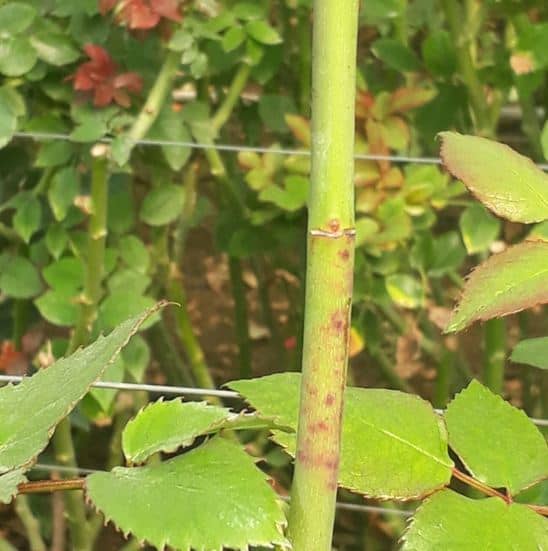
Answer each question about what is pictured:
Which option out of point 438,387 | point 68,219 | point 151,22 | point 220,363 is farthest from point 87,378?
point 220,363

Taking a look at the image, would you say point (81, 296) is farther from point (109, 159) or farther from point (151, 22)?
point (151, 22)

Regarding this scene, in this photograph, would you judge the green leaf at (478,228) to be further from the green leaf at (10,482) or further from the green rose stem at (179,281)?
the green leaf at (10,482)

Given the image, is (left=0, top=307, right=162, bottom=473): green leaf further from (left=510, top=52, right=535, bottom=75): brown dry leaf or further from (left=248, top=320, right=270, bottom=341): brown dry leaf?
(left=248, top=320, right=270, bottom=341): brown dry leaf

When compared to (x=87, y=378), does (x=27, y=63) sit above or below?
above

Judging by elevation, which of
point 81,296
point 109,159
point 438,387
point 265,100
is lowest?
point 438,387

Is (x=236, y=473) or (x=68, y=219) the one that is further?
(x=68, y=219)

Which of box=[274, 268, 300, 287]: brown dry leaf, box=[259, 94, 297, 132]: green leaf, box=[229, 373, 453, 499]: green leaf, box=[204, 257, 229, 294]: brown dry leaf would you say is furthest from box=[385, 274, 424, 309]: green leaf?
box=[204, 257, 229, 294]: brown dry leaf

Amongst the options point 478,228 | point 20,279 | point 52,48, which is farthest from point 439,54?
point 20,279
